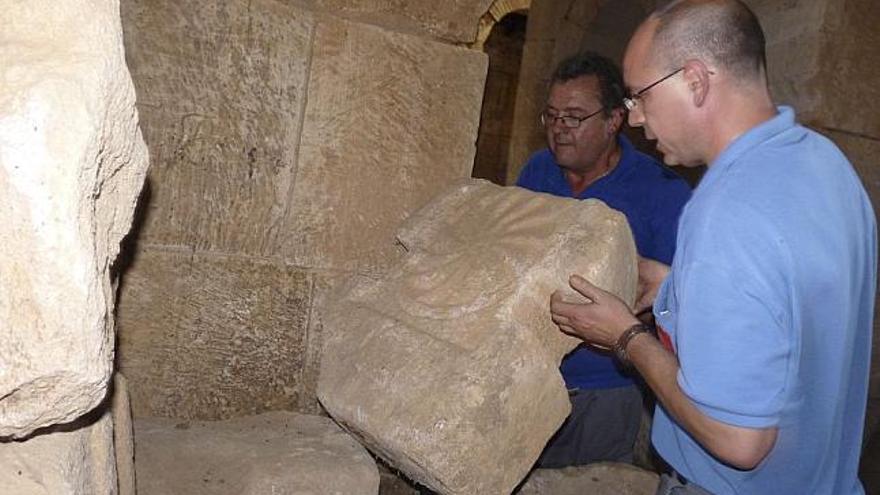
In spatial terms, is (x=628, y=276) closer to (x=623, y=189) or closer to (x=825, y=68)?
(x=623, y=189)

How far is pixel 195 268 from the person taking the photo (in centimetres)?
217

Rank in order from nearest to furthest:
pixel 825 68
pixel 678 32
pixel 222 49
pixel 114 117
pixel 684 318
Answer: pixel 114 117 < pixel 684 318 < pixel 678 32 < pixel 222 49 < pixel 825 68

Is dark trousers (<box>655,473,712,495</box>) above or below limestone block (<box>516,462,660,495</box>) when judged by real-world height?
above

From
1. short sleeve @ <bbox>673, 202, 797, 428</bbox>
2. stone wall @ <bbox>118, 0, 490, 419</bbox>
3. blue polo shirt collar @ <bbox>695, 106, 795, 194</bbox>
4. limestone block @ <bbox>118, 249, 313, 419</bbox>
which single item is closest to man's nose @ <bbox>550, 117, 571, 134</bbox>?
stone wall @ <bbox>118, 0, 490, 419</bbox>

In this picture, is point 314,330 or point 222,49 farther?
point 314,330

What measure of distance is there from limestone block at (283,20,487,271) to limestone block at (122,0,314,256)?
0.07 metres

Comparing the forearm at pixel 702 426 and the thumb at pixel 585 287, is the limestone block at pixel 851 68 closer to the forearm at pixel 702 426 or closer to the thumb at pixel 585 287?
the thumb at pixel 585 287

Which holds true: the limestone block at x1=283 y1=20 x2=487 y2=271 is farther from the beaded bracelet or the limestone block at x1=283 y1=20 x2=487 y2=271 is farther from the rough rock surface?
the beaded bracelet

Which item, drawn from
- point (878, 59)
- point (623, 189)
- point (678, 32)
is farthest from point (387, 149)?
point (878, 59)

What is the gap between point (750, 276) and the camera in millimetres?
1160


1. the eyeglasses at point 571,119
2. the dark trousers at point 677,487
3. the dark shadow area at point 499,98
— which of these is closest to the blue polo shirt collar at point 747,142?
the dark trousers at point 677,487

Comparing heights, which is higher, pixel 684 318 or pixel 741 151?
pixel 741 151

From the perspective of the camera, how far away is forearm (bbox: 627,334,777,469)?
1215 millimetres

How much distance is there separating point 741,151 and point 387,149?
1.28 metres
